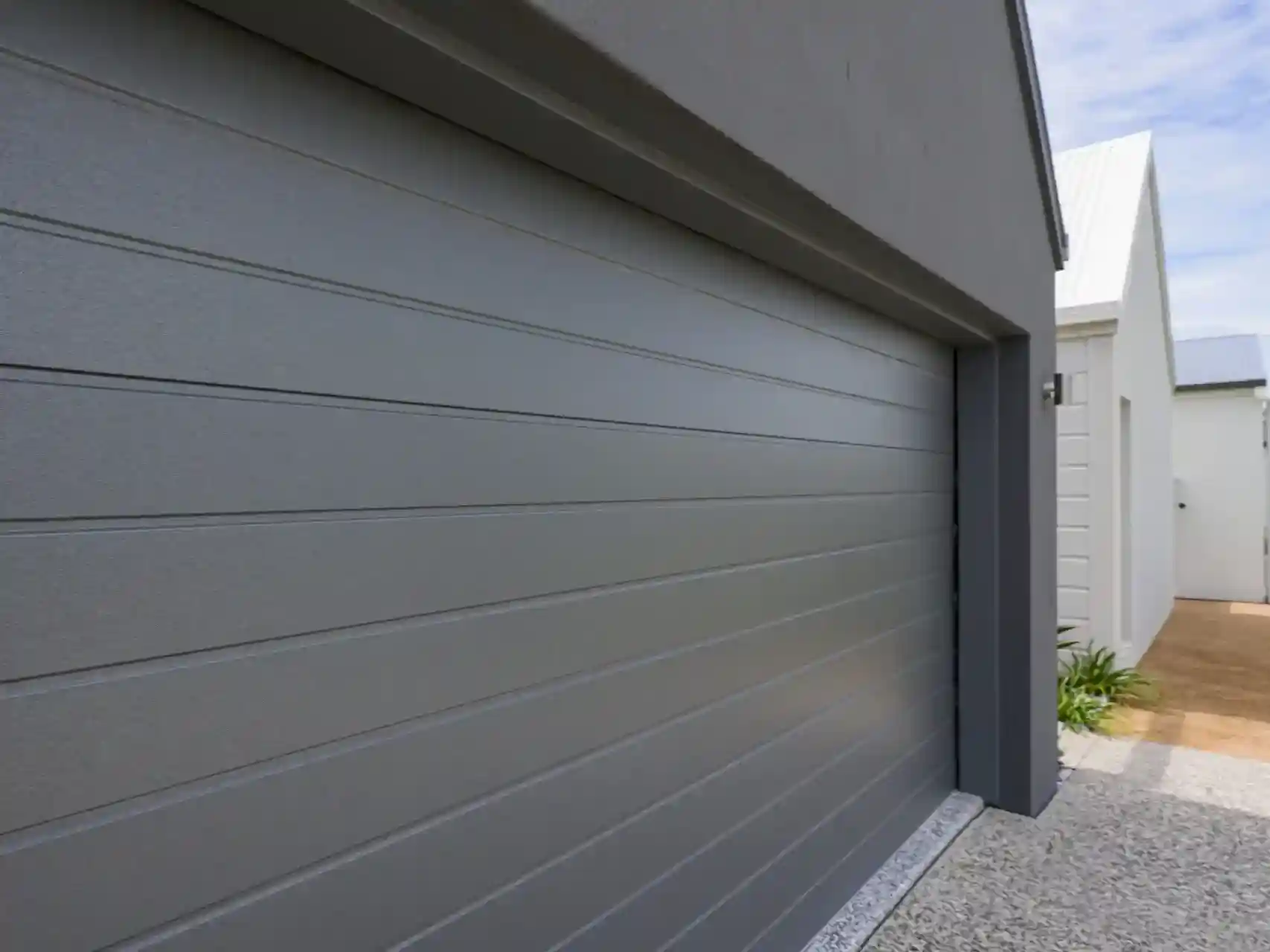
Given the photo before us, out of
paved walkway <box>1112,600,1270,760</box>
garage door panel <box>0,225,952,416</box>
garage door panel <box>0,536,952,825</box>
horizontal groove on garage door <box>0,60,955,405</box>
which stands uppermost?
horizontal groove on garage door <box>0,60,955,405</box>

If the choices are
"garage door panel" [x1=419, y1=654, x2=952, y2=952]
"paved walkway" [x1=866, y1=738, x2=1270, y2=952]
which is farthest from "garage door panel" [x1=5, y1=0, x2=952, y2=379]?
"paved walkway" [x1=866, y1=738, x2=1270, y2=952]

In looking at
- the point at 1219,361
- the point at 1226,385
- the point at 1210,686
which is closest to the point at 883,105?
the point at 1210,686

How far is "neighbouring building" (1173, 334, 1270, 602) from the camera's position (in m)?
11.6

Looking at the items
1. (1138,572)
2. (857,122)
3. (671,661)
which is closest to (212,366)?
(671,661)

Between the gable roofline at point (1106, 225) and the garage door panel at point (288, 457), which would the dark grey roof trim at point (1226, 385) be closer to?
the gable roofline at point (1106, 225)

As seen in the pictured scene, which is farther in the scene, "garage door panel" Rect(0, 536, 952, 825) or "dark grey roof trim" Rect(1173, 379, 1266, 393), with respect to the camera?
"dark grey roof trim" Rect(1173, 379, 1266, 393)

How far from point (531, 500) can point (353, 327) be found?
21.5 inches

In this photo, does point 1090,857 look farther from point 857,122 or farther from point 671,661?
point 857,122

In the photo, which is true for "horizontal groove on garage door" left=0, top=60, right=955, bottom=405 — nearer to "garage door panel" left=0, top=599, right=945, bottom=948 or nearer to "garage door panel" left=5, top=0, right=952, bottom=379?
"garage door panel" left=5, top=0, right=952, bottom=379

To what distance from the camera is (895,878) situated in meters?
3.41

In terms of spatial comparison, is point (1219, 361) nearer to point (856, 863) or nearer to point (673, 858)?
point (856, 863)

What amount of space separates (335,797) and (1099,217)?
7733mm

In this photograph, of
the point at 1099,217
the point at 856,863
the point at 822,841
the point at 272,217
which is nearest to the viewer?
the point at 272,217

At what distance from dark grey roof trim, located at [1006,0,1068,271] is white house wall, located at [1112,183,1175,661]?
2.48 metres
